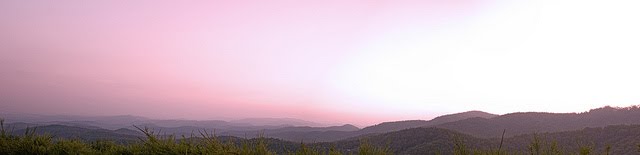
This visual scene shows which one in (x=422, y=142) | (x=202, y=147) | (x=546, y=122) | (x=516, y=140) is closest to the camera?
(x=202, y=147)

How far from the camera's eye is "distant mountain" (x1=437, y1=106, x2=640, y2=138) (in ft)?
206

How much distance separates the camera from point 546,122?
224 feet

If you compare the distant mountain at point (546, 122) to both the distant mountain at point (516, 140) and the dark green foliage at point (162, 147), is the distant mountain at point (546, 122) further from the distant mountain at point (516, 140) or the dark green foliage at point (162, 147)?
the dark green foliage at point (162, 147)

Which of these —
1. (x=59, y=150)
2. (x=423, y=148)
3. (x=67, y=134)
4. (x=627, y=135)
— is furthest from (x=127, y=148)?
(x=67, y=134)

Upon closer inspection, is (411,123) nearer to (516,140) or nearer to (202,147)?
(516,140)

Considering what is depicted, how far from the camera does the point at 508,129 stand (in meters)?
67.6

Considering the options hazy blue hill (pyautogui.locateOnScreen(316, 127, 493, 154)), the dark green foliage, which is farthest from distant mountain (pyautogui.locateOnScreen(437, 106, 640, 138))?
the dark green foliage

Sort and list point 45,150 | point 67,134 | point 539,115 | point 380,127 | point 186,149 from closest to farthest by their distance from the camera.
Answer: point 186,149 < point 45,150 < point 539,115 < point 67,134 < point 380,127

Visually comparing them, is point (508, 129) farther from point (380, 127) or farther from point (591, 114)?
point (380, 127)

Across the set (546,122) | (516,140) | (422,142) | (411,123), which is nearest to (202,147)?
(516,140)

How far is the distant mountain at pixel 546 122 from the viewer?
206 ft

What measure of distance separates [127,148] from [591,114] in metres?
74.1

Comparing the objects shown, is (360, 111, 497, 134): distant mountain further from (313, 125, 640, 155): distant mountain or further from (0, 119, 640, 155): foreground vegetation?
(0, 119, 640, 155): foreground vegetation

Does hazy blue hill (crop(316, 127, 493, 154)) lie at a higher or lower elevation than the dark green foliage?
lower
